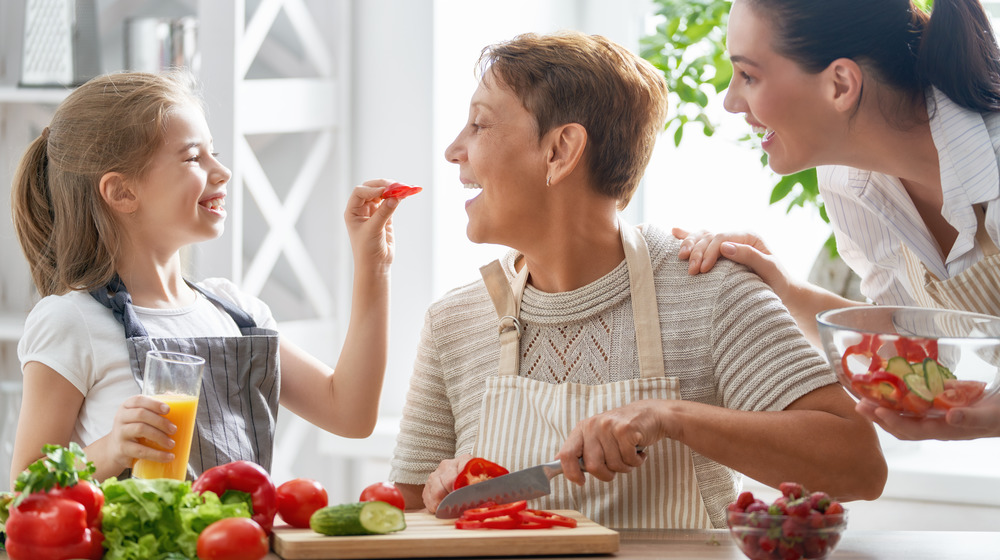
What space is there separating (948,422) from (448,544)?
0.60 metres

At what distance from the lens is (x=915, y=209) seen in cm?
168

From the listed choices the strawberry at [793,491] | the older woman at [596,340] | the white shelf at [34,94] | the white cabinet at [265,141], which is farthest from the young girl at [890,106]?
the white shelf at [34,94]

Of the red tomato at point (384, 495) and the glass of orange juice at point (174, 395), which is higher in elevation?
the glass of orange juice at point (174, 395)

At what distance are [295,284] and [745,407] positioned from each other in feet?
5.46

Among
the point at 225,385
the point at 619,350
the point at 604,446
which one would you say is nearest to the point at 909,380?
the point at 604,446

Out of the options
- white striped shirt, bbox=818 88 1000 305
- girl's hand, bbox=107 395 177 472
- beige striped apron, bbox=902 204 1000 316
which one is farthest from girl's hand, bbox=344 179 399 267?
beige striped apron, bbox=902 204 1000 316

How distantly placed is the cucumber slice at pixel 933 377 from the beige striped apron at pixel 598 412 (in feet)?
1.33

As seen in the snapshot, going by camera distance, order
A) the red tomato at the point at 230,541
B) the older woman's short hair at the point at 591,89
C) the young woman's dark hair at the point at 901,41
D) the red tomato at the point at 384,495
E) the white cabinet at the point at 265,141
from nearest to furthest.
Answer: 1. the red tomato at the point at 230,541
2. the red tomato at the point at 384,495
3. the young woman's dark hair at the point at 901,41
4. the older woman's short hair at the point at 591,89
5. the white cabinet at the point at 265,141

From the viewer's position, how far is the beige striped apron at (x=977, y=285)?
1.54 metres

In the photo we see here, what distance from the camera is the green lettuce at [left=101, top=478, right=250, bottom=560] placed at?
1109 millimetres

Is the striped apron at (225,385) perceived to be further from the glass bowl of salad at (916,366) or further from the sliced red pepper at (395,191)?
the glass bowl of salad at (916,366)

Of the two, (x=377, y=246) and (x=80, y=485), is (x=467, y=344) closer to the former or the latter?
(x=377, y=246)

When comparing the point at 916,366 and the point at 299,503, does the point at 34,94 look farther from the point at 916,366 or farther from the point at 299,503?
the point at 916,366

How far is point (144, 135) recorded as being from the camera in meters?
1.68
